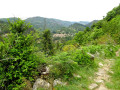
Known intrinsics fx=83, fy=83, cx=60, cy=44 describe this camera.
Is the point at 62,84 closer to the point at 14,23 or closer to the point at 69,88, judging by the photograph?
the point at 69,88

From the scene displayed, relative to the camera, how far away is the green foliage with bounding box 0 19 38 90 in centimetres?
314

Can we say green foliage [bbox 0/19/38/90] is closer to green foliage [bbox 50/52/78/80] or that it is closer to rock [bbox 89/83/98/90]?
green foliage [bbox 50/52/78/80]

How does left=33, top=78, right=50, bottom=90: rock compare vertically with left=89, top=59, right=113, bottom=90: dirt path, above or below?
above

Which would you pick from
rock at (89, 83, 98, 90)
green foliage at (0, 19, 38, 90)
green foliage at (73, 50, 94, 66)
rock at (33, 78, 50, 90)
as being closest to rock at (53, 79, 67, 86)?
rock at (33, 78, 50, 90)

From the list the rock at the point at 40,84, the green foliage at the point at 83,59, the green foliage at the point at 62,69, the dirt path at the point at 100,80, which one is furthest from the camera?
the green foliage at the point at 83,59

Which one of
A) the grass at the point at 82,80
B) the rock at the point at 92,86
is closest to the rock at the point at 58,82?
the grass at the point at 82,80

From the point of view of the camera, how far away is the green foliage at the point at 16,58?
3137mm

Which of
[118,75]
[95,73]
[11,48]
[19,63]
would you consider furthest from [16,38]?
[118,75]

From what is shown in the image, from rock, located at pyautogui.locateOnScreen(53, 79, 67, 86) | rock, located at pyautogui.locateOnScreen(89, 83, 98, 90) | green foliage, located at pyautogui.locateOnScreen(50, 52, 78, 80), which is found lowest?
rock, located at pyautogui.locateOnScreen(89, 83, 98, 90)

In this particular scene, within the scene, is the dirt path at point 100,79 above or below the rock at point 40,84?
below

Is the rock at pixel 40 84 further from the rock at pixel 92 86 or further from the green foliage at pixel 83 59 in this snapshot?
the green foliage at pixel 83 59

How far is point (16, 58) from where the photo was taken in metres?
3.21

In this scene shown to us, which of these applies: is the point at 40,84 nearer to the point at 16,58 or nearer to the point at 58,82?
the point at 58,82

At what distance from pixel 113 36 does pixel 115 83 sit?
27.0 ft
